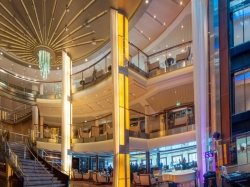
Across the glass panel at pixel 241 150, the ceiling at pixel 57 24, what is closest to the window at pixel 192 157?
the ceiling at pixel 57 24

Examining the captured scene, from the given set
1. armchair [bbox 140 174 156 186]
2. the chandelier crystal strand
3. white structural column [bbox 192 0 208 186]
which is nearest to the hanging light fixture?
the chandelier crystal strand

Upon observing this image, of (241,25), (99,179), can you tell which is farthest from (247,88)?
(99,179)

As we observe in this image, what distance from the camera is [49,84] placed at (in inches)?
790

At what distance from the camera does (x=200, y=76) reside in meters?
8.17

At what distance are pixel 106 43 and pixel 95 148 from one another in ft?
17.6

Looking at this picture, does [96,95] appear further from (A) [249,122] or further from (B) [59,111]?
(A) [249,122]

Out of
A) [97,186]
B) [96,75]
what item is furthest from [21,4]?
[97,186]

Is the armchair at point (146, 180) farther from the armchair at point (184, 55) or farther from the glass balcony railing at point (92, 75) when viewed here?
the armchair at point (184, 55)

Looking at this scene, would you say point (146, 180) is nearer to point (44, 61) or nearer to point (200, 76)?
point (200, 76)

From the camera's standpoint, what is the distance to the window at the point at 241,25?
941 centimetres

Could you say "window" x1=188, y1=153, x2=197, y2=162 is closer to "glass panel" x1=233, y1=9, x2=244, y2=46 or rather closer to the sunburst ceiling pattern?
the sunburst ceiling pattern

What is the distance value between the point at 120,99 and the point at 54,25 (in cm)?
474

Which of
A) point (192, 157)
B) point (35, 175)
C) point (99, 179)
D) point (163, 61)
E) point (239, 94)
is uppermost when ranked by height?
point (163, 61)

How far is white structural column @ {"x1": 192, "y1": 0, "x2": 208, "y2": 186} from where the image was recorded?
788 centimetres
